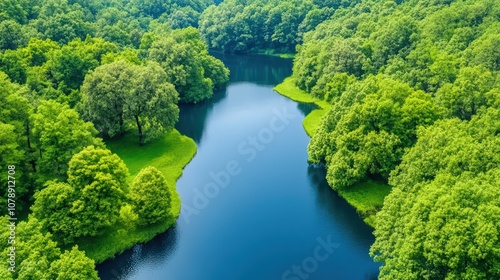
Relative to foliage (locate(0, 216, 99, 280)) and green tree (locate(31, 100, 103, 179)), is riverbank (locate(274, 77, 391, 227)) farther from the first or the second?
green tree (locate(31, 100, 103, 179))

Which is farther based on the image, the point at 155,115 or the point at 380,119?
the point at 155,115

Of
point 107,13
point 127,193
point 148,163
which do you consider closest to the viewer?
point 127,193

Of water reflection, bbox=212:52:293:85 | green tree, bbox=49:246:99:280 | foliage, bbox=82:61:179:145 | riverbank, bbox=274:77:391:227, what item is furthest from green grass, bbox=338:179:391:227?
water reflection, bbox=212:52:293:85

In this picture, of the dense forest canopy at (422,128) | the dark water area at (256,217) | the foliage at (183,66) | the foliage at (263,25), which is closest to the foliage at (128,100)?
the dark water area at (256,217)

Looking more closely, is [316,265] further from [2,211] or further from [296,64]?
[296,64]

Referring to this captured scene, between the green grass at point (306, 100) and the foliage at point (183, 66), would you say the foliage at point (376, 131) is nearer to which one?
the green grass at point (306, 100)

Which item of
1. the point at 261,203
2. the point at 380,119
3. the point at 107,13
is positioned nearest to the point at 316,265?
the point at 261,203

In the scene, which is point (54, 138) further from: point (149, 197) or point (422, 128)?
point (422, 128)

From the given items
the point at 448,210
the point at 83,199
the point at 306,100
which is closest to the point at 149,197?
the point at 83,199
